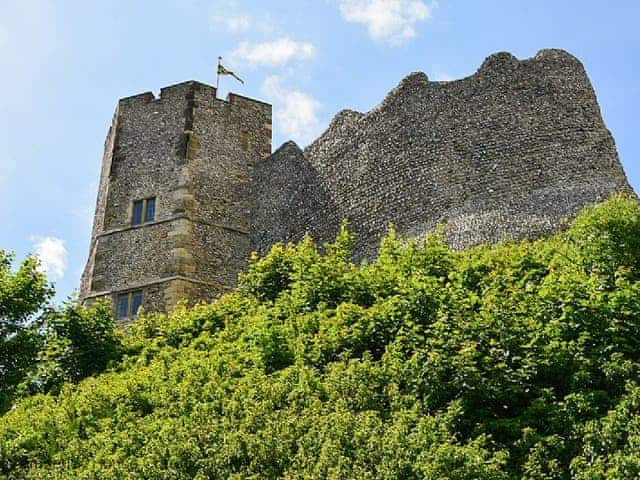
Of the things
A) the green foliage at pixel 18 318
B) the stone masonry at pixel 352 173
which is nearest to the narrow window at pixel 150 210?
the stone masonry at pixel 352 173

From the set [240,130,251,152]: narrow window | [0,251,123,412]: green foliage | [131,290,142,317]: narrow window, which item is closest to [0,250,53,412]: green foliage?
[0,251,123,412]: green foliage

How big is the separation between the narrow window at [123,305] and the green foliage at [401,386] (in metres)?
6.29

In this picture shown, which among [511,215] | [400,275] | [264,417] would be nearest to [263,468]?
[264,417]

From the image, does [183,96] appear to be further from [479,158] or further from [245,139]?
[479,158]

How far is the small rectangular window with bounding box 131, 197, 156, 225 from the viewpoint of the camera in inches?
912

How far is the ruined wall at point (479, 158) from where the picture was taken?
18.0 metres

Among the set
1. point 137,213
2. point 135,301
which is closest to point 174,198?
point 137,213

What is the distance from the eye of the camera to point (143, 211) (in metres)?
23.3

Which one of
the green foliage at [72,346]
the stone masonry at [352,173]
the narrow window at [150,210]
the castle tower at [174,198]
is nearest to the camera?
the green foliage at [72,346]

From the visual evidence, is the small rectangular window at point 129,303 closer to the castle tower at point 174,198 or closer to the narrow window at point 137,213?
the castle tower at point 174,198

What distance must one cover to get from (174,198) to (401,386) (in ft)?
40.4

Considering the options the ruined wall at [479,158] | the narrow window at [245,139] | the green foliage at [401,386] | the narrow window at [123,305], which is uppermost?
the narrow window at [245,139]

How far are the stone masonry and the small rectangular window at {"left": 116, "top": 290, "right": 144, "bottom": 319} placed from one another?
0.18m

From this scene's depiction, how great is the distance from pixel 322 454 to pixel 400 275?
4.77 metres
